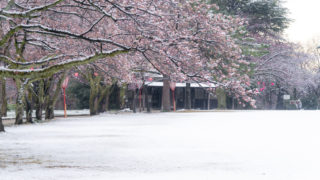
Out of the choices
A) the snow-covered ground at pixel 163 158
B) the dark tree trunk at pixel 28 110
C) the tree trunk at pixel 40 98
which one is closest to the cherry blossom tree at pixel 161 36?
the snow-covered ground at pixel 163 158

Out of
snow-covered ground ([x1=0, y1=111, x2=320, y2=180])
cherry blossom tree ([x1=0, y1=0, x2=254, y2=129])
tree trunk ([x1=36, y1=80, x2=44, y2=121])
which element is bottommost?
snow-covered ground ([x1=0, y1=111, x2=320, y2=180])

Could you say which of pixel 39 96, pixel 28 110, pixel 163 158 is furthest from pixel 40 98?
pixel 163 158

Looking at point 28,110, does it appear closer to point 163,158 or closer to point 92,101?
point 92,101

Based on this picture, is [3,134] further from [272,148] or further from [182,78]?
[272,148]

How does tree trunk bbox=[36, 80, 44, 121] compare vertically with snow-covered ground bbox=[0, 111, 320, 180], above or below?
above

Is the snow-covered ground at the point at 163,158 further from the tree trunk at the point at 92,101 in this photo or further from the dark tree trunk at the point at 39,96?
the tree trunk at the point at 92,101

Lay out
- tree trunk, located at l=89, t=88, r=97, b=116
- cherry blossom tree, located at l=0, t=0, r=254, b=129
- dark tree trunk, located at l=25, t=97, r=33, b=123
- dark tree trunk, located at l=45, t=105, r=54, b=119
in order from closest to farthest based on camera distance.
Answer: cherry blossom tree, located at l=0, t=0, r=254, b=129
dark tree trunk, located at l=25, t=97, r=33, b=123
dark tree trunk, located at l=45, t=105, r=54, b=119
tree trunk, located at l=89, t=88, r=97, b=116

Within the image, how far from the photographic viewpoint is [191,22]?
13383 mm

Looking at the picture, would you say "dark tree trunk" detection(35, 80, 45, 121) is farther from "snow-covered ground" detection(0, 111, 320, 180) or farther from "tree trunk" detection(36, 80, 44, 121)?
"snow-covered ground" detection(0, 111, 320, 180)

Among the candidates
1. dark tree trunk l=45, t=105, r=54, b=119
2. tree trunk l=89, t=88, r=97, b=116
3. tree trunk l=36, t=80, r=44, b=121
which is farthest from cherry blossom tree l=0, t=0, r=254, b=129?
tree trunk l=89, t=88, r=97, b=116

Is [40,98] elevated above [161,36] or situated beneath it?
situated beneath

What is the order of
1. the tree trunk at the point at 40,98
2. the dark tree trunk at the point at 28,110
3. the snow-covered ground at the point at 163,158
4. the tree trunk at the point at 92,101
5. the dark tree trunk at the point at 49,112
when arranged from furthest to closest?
1. the tree trunk at the point at 92,101
2. the dark tree trunk at the point at 49,112
3. the tree trunk at the point at 40,98
4. the dark tree trunk at the point at 28,110
5. the snow-covered ground at the point at 163,158

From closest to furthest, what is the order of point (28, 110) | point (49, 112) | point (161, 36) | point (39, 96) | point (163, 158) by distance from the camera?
point (163, 158) → point (161, 36) → point (28, 110) → point (39, 96) → point (49, 112)

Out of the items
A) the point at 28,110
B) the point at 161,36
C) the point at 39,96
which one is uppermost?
the point at 161,36
